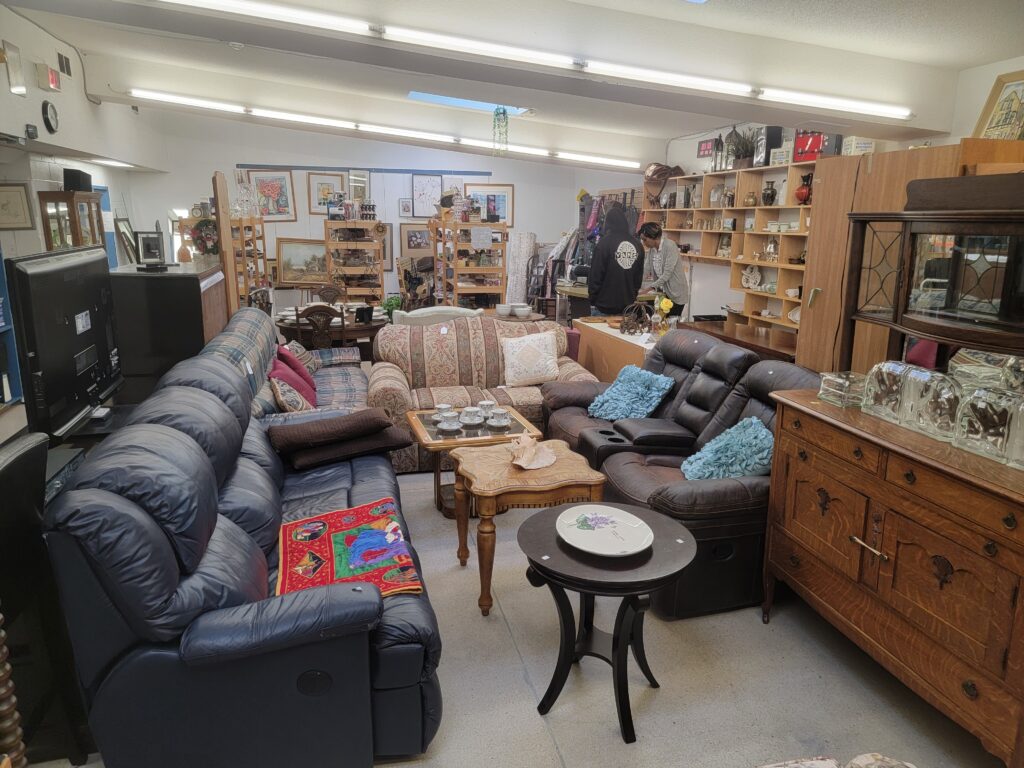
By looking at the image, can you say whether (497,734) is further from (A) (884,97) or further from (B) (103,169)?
(B) (103,169)

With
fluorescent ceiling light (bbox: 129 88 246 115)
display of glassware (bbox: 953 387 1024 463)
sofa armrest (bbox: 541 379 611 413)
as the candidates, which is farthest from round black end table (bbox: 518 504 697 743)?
fluorescent ceiling light (bbox: 129 88 246 115)

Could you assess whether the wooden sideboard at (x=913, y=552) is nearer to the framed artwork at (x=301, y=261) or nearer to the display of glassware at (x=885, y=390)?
the display of glassware at (x=885, y=390)

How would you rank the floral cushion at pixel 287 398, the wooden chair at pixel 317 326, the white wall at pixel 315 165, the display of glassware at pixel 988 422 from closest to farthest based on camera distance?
the display of glassware at pixel 988 422
the floral cushion at pixel 287 398
the wooden chair at pixel 317 326
the white wall at pixel 315 165

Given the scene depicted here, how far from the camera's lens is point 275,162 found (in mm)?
9961

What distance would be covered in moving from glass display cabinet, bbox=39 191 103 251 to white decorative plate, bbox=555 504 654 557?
4177 millimetres

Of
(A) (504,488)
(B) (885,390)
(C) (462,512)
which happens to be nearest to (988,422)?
(B) (885,390)

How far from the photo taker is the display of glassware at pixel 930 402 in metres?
2.29

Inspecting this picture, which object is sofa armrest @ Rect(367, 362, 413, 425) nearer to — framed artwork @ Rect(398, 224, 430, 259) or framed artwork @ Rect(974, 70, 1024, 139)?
framed artwork @ Rect(974, 70, 1024, 139)

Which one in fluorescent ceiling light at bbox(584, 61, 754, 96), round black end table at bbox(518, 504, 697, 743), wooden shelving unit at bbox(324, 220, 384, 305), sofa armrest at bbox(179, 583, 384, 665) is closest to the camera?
sofa armrest at bbox(179, 583, 384, 665)

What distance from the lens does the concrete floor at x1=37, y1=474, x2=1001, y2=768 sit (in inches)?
89.5

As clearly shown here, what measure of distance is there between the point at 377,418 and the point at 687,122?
17.4 ft

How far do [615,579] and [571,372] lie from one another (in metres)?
3.33

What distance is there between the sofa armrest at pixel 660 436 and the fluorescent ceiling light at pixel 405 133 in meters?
5.72

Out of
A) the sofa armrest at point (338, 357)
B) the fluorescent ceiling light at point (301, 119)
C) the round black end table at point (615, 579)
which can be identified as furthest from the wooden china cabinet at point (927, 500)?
the fluorescent ceiling light at point (301, 119)
